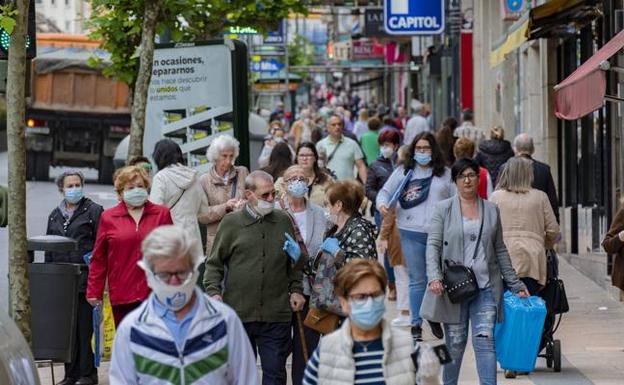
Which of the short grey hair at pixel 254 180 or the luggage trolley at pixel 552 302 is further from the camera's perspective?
the luggage trolley at pixel 552 302

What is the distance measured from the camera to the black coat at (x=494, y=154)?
17.5m

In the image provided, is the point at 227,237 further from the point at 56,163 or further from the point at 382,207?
the point at 56,163

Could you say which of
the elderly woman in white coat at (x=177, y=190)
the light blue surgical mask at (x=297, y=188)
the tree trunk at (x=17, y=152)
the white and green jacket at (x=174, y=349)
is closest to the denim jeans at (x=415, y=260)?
the elderly woman in white coat at (x=177, y=190)

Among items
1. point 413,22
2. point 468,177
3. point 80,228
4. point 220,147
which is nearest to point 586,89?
point 468,177

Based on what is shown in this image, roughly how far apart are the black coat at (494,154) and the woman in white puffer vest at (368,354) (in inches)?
450

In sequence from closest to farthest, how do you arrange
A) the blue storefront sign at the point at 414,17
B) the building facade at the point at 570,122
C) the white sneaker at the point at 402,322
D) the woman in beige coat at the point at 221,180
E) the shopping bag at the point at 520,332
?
the shopping bag at the point at 520,332
the woman in beige coat at the point at 221,180
the white sneaker at the point at 402,322
the building facade at the point at 570,122
the blue storefront sign at the point at 414,17

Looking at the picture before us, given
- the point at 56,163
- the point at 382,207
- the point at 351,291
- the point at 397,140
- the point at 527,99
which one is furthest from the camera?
the point at 56,163

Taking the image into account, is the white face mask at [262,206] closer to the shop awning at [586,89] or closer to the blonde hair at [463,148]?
the shop awning at [586,89]

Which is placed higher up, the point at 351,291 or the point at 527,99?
the point at 527,99

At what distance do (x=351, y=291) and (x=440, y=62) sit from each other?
3858cm

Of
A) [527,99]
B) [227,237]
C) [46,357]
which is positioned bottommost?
[46,357]

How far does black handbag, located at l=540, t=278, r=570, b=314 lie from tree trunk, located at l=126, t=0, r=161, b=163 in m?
4.72

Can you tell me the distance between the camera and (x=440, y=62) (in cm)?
4447

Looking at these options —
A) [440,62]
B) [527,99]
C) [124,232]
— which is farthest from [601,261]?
[440,62]
